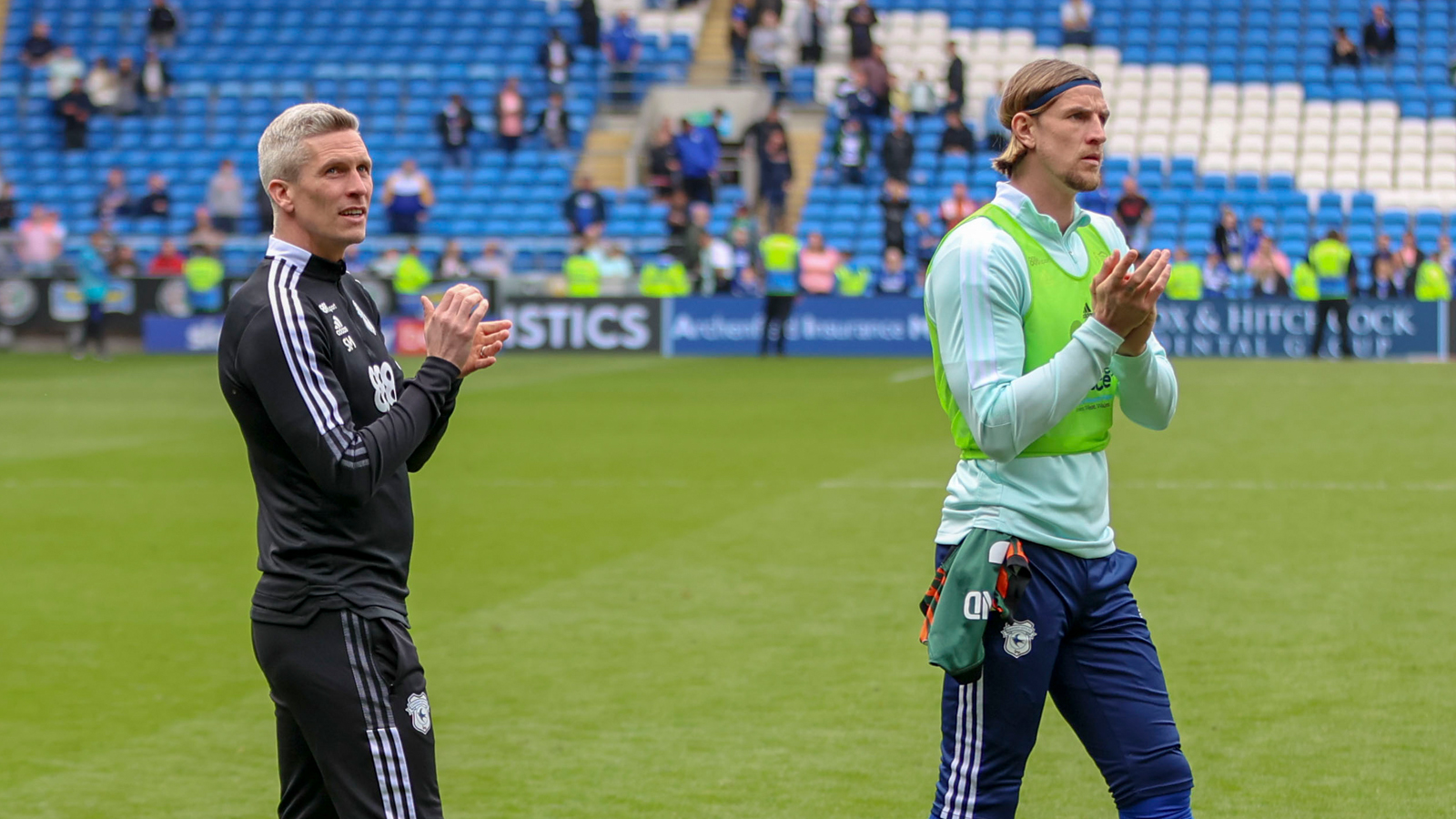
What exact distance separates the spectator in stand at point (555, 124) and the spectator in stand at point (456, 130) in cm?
94

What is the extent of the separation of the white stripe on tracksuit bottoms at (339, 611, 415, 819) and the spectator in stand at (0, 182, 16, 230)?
29904 millimetres

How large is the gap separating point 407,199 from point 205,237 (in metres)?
3.51

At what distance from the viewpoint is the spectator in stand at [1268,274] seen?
25828 millimetres

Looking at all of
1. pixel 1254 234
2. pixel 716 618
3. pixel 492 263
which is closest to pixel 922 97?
pixel 1254 234

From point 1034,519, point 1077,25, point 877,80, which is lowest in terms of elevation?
point 1034,519

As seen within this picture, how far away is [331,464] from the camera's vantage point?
10.9 feet

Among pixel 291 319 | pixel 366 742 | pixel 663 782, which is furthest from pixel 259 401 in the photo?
pixel 663 782

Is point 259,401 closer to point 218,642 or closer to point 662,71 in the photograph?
point 218,642

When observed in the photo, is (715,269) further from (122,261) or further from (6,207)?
(6,207)

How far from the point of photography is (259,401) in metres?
3.45

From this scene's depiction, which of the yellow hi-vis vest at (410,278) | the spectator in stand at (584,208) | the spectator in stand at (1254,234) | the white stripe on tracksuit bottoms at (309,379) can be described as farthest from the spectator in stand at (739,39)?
the white stripe on tracksuit bottoms at (309,379)

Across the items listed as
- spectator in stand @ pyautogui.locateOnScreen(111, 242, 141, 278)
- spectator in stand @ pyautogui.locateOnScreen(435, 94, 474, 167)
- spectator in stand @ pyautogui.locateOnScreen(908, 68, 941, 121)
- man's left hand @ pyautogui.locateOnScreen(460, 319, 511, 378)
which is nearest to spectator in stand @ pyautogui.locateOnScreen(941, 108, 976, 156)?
spectator in stand @ pyautogui.locateOnScreen(908, 68, 941, 121)

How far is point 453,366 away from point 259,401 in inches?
15.1

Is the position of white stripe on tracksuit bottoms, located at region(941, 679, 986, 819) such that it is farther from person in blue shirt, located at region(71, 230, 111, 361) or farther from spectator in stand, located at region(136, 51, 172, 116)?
spectator in stand, located at region(136, 51, 172, 116)
